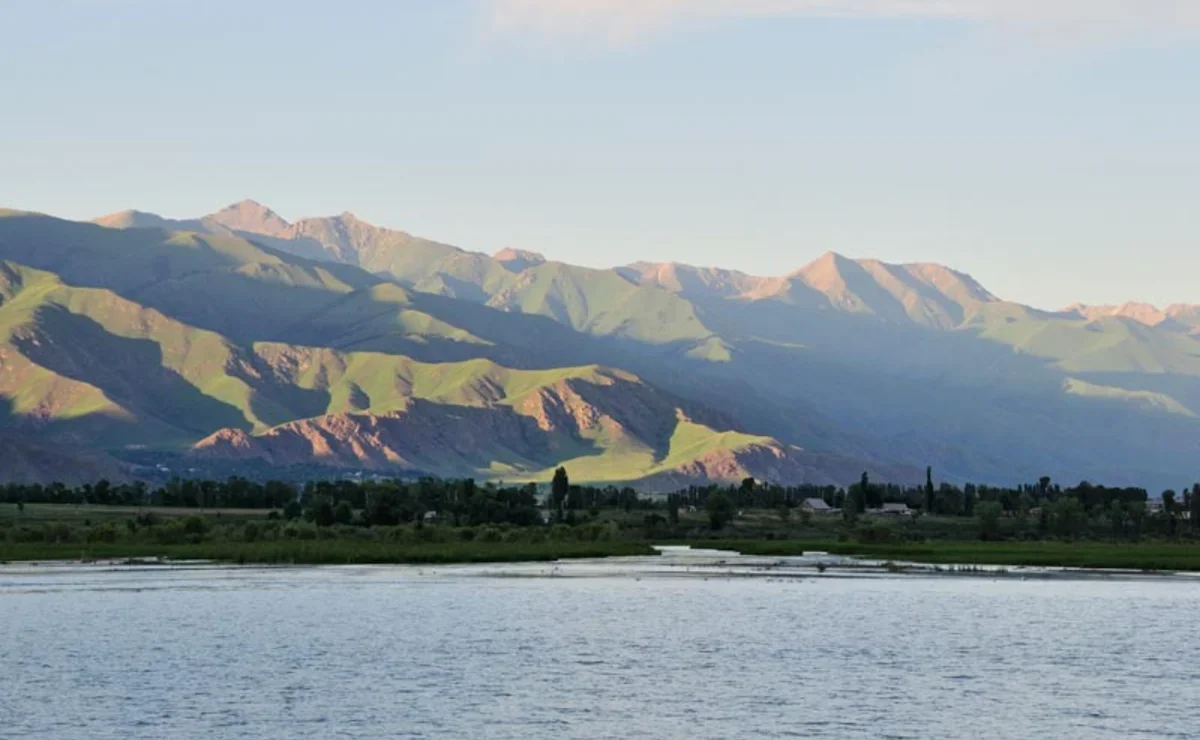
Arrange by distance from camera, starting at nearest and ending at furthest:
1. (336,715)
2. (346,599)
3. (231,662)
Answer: (336,715), (231,662), (346,599)

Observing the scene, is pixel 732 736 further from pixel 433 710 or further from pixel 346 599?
pixel 346 599

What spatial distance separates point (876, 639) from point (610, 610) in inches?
1040

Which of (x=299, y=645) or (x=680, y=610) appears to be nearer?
(x=299, y=645)

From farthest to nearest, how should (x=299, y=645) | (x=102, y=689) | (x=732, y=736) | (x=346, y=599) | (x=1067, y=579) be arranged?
(x=1067, y=579)
(x=346, y=599)
(x=299, y=645)
(x=102, y=689)
(x=732, y=736)

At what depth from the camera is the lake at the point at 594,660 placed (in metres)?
77.9

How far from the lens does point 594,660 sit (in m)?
101

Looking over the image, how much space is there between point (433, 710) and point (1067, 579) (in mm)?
101716

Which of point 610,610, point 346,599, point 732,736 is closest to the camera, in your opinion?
point 732,736

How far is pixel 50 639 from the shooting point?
4252 inches

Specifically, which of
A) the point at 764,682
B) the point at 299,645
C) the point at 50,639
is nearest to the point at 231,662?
the point at 299,645

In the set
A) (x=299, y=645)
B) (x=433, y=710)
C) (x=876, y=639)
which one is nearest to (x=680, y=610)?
(x=876, y=639)

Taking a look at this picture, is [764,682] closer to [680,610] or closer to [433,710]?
[433,710]

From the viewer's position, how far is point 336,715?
3142 inches

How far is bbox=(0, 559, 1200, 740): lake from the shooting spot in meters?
77.9
